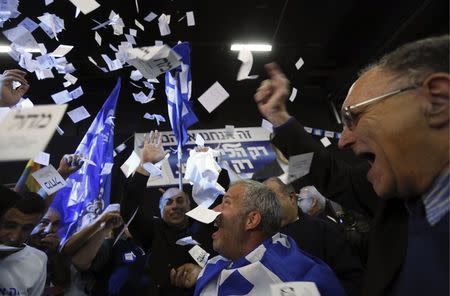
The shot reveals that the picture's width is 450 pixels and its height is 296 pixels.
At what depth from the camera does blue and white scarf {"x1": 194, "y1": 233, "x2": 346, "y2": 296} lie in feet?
4.70

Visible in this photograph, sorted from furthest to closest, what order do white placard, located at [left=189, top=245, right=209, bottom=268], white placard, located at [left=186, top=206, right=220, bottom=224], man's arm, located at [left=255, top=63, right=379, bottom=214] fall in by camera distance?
white placard, located at [left=189, top=245, right=209, bottom=268] → white placard, located at [left=186, top=206, right=220, bottom=224] → man's arm, located at [left=255, top=63, right=379, bottom=214]

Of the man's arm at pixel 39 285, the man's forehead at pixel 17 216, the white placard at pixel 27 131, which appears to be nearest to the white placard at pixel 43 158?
the man's forehead at pixel 17 216

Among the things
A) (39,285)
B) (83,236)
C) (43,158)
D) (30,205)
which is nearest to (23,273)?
(39,285)

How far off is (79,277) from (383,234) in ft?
6.03

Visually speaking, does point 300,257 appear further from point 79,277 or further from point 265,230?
point 79,277

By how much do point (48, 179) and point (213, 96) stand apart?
1.09 metres

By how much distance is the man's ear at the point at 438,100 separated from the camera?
2.62 feet

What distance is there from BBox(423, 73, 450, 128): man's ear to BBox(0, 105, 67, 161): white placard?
1.04 metres

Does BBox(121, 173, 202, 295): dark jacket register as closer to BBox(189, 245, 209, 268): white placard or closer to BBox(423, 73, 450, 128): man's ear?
BBox(189, 245, 209, 268): white placard

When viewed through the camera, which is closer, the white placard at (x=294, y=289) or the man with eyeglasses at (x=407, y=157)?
the man with eyeglasses at (x=407, y=157)

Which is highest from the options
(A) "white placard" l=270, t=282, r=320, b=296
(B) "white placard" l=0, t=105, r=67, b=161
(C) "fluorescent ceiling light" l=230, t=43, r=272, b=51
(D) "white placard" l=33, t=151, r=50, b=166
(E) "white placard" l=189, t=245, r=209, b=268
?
(C) "fluorescent ceiling light" l=230, t=43, r=272, b=51

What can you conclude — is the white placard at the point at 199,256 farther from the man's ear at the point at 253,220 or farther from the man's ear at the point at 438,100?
the man's ear at the point at 438,100

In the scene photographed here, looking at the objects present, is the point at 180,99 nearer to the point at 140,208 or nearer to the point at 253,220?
the point at 140,208

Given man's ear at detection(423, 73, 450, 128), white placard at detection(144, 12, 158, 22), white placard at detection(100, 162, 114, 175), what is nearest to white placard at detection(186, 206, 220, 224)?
man's ear at detection(423, 73, 450, 128)
